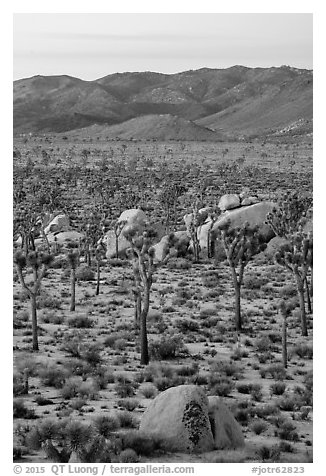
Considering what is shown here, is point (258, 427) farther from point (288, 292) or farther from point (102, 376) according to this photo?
point (288, 292)

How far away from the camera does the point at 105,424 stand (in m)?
14.1

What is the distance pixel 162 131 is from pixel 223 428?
549 ft

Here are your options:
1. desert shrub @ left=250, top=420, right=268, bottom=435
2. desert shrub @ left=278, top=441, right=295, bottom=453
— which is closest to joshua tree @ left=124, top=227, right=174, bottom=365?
desert shrub @ left=250, top=420, right=268, bottom=435

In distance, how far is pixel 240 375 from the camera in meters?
18.7

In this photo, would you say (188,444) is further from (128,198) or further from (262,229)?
(128,198)

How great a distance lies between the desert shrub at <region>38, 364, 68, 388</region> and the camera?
17516mm

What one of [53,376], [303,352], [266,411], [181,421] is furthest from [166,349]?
[181,421]

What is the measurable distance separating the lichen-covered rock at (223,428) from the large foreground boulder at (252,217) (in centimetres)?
2489

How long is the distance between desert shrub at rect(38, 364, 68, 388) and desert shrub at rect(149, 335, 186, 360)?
3.08 m

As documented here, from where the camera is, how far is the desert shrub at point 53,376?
1752cm

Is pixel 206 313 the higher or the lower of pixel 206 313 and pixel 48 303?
the lower

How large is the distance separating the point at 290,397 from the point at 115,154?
10252cm

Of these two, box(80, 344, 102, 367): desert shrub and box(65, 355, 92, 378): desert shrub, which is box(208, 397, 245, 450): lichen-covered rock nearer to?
box(65, 355, 92, 378): desert shrub

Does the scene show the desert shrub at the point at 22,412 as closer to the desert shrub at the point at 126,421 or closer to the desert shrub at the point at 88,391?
the desert shrub at the point at 88,391
